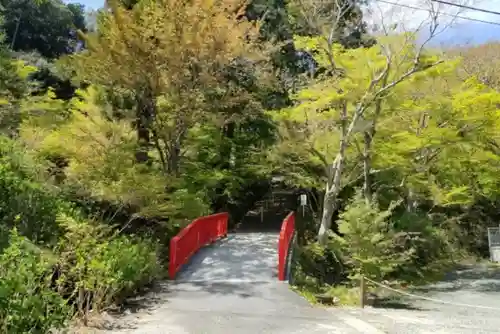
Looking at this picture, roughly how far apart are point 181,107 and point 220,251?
13.7 feet

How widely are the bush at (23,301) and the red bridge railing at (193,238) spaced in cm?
656

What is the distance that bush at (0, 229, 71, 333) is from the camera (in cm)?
416

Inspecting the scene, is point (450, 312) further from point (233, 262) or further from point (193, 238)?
point (193, 238)

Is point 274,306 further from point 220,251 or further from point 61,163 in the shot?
point 61,163

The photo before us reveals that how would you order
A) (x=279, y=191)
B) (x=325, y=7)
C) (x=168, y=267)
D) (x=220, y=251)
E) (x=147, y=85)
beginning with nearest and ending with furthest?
(x=168, y=267) → (x=147, y=85) → (x=220, y=251) → (x=325, y=7) → (x=279, y=191)

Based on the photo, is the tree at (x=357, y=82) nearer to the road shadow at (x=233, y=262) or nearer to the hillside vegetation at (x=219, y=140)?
the hillside vegetation at (x=219, y=140)

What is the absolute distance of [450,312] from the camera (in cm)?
1220

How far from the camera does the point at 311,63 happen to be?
76.3 ft

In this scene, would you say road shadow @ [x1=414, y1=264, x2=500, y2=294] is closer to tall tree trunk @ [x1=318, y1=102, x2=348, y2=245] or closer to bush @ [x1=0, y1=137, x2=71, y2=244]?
tall tree trunk @ [x1=318, y1=102, x2=348, y2=245]

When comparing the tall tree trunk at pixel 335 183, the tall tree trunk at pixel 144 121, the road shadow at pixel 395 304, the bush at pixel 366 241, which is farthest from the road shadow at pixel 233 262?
the tall tree trunk at pixel 144 121

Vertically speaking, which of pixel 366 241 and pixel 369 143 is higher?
pixel 369 143

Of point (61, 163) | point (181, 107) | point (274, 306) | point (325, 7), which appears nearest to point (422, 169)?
point (325, 7)

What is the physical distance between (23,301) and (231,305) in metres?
5.12

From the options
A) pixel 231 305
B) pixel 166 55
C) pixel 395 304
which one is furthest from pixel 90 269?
pixel 395 304
